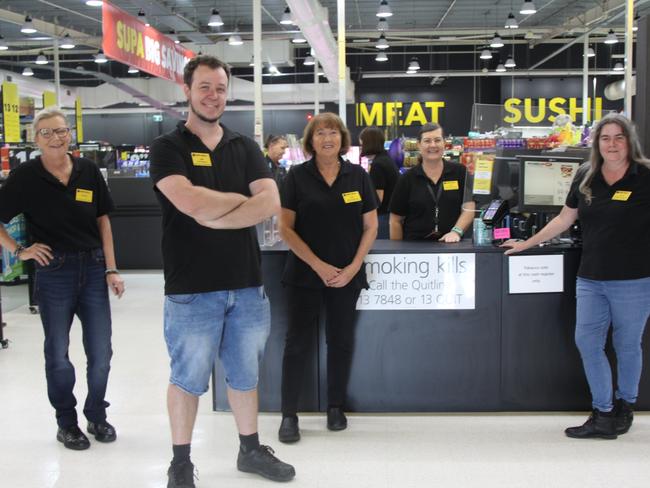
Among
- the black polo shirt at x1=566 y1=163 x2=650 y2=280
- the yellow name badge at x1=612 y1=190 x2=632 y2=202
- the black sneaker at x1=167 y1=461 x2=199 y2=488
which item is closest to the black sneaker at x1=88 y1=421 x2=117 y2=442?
the black sneaker at x1=167 y1=461 x2=199 y2=488

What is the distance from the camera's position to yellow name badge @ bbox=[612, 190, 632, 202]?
3.23 m

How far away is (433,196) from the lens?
4055 mm

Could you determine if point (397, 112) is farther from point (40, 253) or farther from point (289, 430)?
point (40, 253)

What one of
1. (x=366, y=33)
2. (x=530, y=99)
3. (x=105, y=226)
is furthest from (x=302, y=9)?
(x=530, y=99)

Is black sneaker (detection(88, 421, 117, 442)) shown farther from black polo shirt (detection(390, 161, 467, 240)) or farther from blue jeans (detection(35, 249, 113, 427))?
black polo shirt (detection(390, 161, 467, 240))

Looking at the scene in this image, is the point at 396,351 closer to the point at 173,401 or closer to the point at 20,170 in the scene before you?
the point at 173,401

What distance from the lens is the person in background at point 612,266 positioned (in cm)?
324

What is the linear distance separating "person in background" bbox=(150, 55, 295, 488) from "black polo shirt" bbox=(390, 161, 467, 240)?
144cm

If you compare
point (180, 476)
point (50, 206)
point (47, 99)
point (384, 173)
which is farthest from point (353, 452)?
point (47, 99)

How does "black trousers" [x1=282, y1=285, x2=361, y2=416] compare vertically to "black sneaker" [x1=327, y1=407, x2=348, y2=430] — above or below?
above

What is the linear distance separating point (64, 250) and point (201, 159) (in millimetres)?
961

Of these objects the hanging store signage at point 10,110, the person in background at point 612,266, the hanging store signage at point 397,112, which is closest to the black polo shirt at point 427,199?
the person in background at point 612,266

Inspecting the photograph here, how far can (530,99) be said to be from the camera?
2094cm

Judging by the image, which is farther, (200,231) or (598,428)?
(598,428)
